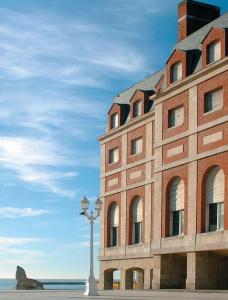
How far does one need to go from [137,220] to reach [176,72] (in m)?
14.4

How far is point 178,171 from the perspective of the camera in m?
49.0

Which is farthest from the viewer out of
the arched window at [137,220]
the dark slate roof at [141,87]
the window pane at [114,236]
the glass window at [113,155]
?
the glass window at [113,155]

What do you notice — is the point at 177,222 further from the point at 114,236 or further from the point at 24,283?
the point at 24,283

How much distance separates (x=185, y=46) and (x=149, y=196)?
12.5 meters

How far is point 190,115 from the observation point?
47.9 m

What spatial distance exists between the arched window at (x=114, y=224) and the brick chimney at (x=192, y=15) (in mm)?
16302

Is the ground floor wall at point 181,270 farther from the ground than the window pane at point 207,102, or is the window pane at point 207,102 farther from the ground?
the window pane at point 207,102

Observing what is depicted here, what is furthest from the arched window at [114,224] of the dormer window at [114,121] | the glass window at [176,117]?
the glass window at [176,117]

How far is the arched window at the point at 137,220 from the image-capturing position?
192 feet

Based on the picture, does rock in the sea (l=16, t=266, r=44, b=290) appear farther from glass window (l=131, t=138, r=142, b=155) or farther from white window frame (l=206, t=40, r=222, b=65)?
white window frame (l=206, t=40, r=222, b=65)

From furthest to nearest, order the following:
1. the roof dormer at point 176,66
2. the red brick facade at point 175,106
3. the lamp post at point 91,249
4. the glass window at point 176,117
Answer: the roof dormer at point 176,66, the glass window at point 176,117, the red brick facade at point 175,106, the lamp post at point 91,249

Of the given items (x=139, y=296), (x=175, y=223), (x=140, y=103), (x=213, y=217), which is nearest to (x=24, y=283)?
(x=140, y=103)

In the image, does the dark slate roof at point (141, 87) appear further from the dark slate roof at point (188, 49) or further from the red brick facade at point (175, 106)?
the red brick facade at point (175, 106)

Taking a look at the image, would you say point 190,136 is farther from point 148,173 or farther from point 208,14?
point 208,14
